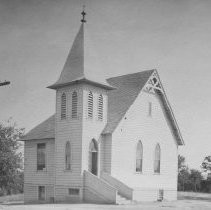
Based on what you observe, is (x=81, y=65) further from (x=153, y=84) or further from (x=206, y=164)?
(x=206, y=164)

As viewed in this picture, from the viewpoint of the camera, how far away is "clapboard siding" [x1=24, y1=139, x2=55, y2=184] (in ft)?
115

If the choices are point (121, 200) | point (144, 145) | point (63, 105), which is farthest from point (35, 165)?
point (121, 200)

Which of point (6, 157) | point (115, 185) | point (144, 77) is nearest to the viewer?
point (115, 185)

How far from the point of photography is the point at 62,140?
110ft

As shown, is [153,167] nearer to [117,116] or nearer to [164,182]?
[164,182]

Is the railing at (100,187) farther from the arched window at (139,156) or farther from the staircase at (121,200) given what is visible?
the arched window at (139,156)

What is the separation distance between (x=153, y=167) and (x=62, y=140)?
825 cm

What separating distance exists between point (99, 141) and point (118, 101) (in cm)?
412

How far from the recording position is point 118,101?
35.9 metres

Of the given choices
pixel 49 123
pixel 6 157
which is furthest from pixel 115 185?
pixel 6 157

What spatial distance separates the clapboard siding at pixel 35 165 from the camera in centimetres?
3494

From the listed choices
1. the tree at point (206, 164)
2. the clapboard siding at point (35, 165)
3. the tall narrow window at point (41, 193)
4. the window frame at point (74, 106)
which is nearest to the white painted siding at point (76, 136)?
the window frame at point (74, 106)

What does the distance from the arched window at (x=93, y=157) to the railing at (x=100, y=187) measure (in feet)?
4.43

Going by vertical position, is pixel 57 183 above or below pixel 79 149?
below
